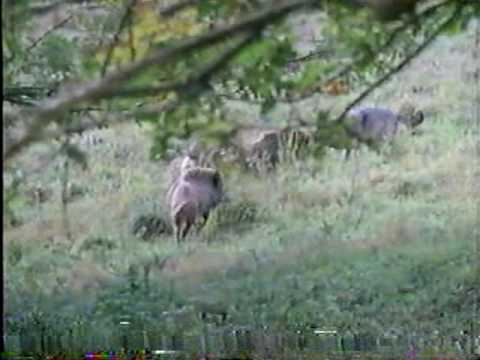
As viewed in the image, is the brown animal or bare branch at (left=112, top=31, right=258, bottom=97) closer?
bare branch at (left=112, top=31, right=258, bottom=97)

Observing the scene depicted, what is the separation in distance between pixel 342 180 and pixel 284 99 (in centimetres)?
239

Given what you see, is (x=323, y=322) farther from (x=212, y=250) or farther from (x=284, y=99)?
(x=284, y=99)

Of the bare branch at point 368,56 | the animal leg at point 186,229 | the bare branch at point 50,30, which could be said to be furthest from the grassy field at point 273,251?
the bare branch at point 368,56

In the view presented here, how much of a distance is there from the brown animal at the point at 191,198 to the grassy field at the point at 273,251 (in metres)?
0.05

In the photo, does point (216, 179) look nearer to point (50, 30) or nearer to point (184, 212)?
point (184, 212)

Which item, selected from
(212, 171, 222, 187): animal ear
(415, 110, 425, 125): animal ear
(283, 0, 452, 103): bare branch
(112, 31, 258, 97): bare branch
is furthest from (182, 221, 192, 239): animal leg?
(112, 31, 258, 97): bare branch

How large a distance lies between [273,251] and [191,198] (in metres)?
0.42

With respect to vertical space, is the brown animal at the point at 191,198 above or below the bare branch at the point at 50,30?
below

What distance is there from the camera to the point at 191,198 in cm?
449

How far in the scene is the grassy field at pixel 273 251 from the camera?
14.4ft

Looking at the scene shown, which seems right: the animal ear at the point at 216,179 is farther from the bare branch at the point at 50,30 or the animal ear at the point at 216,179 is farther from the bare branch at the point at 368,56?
the bare branch at the point at 368,56

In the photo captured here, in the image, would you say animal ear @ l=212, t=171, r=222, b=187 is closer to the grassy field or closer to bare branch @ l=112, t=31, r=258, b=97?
the grassy field

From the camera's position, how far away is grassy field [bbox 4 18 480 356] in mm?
4391

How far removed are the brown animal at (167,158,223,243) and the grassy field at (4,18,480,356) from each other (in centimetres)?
5
